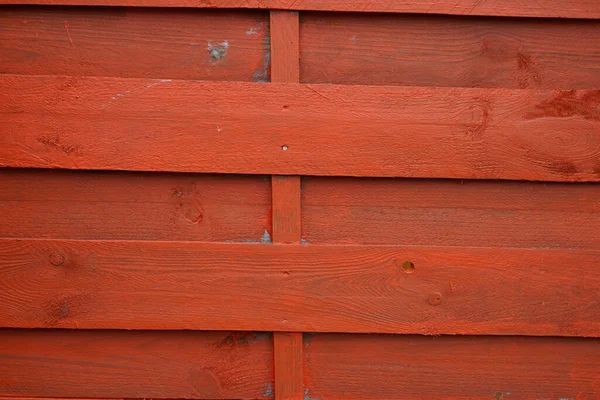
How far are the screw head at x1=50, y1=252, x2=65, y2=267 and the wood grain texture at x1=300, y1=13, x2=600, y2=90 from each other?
76 centimetres

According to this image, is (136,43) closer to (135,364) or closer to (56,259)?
(56,259)

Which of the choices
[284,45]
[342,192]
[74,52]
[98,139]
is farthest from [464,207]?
[74,52]

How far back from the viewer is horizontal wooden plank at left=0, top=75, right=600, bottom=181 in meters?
1.14

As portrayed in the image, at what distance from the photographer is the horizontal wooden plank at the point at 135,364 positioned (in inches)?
47.6

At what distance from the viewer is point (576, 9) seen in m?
1.15

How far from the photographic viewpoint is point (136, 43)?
3.84 feet

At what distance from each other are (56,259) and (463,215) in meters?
1.04

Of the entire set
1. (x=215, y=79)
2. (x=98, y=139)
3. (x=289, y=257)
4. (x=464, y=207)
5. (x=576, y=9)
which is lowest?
(x=289, y=257)

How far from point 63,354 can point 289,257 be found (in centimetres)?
65

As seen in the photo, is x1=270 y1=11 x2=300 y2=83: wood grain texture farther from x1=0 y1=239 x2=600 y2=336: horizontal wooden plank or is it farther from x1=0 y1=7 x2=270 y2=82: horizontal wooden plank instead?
x1=0 y1=239 x2=600 y2=336: horizontal wooden plank

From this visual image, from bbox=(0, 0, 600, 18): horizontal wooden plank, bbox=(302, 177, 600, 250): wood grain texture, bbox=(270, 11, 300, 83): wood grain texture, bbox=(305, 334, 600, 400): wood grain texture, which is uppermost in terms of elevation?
bbox=(0, 0, 600, 18): horizontal wooden plank

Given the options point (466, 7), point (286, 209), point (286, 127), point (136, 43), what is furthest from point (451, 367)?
point (136, 43)

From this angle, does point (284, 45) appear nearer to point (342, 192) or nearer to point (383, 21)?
point (383, 21)

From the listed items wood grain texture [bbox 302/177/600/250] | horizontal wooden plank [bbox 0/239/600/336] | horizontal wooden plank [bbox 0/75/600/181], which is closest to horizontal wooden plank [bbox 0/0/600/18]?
horizontal wooden plank [bbox 0/75/600/181]
